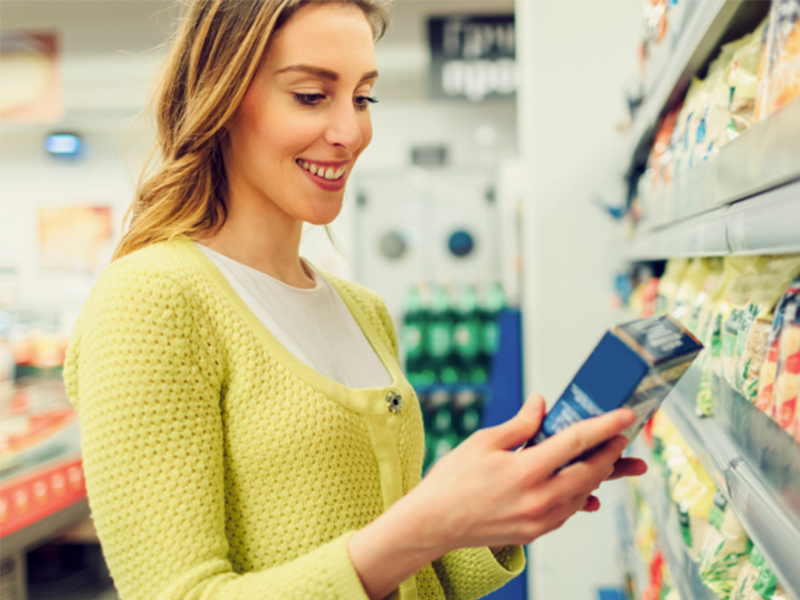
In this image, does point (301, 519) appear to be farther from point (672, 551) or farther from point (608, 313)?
point (608, 313)

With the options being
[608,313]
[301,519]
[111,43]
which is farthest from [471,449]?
[111,43]

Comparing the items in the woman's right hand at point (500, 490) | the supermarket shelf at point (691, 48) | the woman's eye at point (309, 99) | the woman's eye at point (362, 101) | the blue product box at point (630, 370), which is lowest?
the woman's right hand at point (500, 490)

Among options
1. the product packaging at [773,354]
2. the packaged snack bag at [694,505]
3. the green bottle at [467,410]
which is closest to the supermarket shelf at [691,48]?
the product packaging at [773,354]

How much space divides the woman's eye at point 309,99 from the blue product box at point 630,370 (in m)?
0.55

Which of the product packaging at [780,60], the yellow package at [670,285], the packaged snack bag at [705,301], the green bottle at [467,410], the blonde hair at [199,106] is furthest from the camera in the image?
the green bottle at [467,410]

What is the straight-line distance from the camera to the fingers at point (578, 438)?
0.58 m

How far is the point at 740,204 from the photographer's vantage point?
2.50 feet

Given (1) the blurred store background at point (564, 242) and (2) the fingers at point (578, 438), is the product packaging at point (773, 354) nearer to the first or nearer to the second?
(1) the blurred store background at point (564, 242)

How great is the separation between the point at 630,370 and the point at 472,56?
166 inches

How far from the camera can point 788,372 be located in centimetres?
71

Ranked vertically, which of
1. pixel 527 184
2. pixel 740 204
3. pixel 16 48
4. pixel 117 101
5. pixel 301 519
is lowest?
pixel 301 519

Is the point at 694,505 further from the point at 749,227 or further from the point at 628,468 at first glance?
the point at 749,227

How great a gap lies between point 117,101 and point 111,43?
51.3 inches

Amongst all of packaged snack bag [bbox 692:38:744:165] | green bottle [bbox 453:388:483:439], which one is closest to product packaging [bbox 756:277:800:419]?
packaged snack bag [bbox 692:38:744:165]
